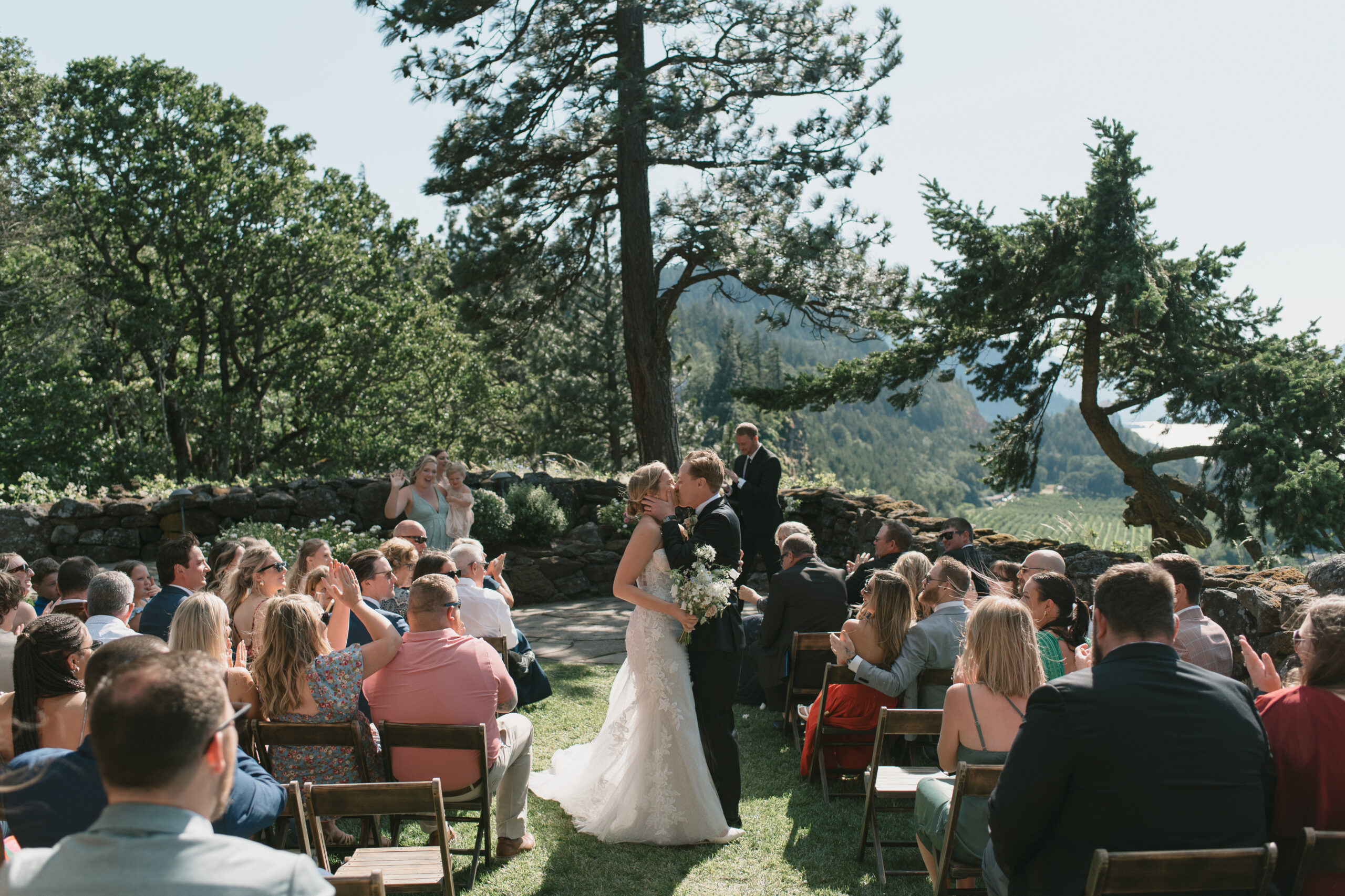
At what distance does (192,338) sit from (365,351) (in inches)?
124

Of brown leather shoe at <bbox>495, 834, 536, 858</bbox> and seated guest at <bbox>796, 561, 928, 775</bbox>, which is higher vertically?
seated guest at <bbox>796, 561, 928, 775</bbox>

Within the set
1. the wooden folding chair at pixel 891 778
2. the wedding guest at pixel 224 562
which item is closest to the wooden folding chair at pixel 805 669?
the wooden folding chair at pixel 891 778

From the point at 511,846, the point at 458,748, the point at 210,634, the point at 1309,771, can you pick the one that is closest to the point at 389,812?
Result: the point at 458,748

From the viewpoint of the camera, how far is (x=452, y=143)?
1061cm

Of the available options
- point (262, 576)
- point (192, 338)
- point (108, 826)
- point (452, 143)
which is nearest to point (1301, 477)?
point (262, 576)

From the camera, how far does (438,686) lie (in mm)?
3400

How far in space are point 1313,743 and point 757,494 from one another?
578cm

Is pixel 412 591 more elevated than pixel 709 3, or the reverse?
pixel 709 3

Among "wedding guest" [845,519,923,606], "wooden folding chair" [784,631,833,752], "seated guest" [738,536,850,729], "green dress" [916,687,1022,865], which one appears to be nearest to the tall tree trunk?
"wedding guest" [845,519,923,606]

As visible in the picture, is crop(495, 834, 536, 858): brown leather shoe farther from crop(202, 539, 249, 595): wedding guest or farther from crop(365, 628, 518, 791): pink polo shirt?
crop(202, 539, 249, 595): wedding guest

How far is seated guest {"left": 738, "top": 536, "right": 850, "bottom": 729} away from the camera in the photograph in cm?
516

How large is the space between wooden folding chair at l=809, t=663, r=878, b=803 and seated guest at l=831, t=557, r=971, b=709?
0.07 metres

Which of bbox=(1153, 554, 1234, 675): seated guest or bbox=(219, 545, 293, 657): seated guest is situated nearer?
bbox=(1153, 554, 1234, 675): seated guest

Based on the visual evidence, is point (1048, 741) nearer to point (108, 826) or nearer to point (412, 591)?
point (108, 826)
